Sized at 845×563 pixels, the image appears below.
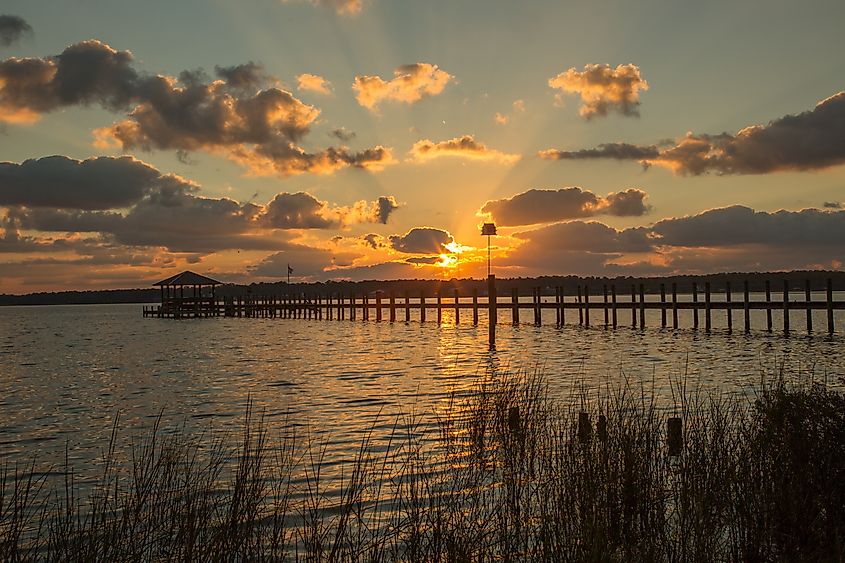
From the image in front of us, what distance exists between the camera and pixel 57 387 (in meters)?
24.9

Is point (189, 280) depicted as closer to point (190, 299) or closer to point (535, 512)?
point (190, 299)

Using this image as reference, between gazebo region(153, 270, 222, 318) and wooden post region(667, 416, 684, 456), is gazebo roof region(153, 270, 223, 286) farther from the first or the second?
wooden post region(667, 416, 684, 456)

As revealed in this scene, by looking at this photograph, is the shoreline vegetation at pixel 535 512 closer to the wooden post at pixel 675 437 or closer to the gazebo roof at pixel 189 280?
the wooden post at pixel 675 437

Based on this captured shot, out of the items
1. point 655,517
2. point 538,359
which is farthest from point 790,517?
point 538,359

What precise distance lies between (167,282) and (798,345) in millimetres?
68712

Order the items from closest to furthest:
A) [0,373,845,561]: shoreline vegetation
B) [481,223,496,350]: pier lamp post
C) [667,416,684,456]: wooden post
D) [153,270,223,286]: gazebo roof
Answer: [0,373,845,561]: shoreline vegetation
[667,416,684,456]: wooden post
[481,223,496,350]: pier lamp post
[153,270,223,286]: gazebo roof

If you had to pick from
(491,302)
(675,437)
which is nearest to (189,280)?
(491,302)

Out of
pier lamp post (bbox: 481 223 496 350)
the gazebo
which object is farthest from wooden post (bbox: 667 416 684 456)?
the gazebo

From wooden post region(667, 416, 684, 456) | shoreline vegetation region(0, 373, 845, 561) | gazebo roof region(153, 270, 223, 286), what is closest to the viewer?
shoreline vegetation region(0, 373, 845, 561)

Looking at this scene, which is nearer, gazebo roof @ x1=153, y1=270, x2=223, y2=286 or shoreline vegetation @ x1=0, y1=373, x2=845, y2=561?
shoreline vegetation @ x1=0, y1=373, x2=845, y2=561

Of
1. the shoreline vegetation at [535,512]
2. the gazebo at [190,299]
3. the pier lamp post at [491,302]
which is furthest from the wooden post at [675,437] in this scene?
the gazebo at [190,299]

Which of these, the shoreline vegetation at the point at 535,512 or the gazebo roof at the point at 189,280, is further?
Result: the gazebo roof at the point at 189,280

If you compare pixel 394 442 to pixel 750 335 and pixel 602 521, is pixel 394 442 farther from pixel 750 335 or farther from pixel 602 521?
pixel 750 335

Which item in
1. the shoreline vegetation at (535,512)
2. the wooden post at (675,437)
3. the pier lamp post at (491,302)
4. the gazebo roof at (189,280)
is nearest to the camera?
the shoreline vegetation at (535,512)
